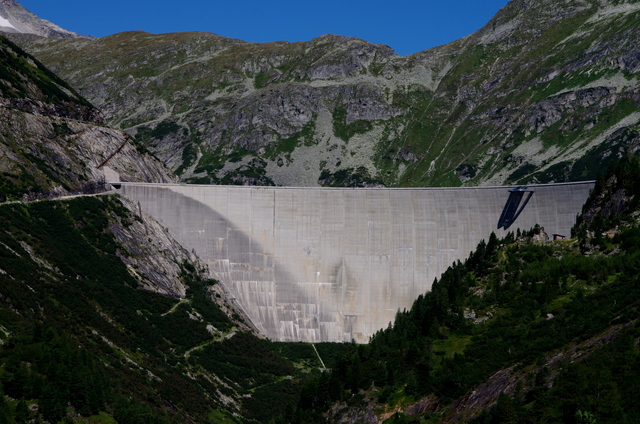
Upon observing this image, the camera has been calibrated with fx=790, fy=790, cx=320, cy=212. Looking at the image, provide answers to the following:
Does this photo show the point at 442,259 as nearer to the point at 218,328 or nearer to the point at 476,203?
the point at 476,203

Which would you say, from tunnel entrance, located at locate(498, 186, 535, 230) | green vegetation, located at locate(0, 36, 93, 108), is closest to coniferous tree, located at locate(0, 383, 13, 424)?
tunnel entrance, located at locate(498, 186, 535, 230)

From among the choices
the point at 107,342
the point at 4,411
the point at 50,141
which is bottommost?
the point at 107,342

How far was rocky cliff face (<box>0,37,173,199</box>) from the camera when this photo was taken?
90.2 m

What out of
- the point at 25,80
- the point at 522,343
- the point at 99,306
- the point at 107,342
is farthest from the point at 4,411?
the point at 25,80

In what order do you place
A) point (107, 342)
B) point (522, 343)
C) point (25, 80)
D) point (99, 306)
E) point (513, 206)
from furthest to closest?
point (25, 80)
point (513, 206)
point (99, 306)
point (107, 342)
point (522, 343)

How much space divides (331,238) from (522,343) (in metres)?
46.4

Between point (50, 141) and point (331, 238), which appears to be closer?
point (331, 238)

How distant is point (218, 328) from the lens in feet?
283

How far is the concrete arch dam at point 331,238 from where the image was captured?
91.8 metres

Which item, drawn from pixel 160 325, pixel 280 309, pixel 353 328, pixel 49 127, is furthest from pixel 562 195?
pixel 49 127

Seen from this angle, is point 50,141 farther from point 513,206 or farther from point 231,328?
point 513,206

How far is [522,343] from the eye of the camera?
1998 inches

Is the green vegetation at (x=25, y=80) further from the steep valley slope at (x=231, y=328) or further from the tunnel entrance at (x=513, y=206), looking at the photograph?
the tunnel entrance at (x=513, y=206)

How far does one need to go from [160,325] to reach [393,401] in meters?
34.4
